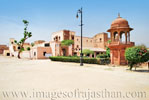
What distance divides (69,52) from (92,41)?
21061 millimetres

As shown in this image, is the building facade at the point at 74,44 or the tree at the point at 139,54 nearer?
the tree at the point at 139,54

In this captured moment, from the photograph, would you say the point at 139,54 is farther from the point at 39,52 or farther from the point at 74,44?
the point at 74,44

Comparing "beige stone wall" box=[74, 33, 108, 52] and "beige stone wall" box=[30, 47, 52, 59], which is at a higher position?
"beige stone wall" box=[74, 33, 108, 52]

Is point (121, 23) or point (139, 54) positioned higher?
point (121, 23)

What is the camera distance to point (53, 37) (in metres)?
48.4

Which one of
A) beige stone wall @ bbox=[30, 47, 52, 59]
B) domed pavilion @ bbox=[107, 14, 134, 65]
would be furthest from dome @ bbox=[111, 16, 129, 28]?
beige stone wall @ bbox=[30, 47, 52, 59]

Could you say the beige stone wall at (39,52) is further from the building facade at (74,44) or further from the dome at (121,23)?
the dome at (121,23)

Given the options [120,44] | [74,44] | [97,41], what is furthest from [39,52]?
[97,41]

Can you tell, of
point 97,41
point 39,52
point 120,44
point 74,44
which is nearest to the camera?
point 120,44

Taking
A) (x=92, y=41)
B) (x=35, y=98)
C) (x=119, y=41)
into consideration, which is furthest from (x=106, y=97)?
(x=92, y=41)

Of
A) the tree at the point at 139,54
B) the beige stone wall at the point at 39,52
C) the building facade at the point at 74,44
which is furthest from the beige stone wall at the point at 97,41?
the tree at the point at 139,54

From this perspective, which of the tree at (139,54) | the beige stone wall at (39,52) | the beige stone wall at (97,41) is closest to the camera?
the tree at (139,54)

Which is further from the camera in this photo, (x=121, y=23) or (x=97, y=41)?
(x=97, y=41)

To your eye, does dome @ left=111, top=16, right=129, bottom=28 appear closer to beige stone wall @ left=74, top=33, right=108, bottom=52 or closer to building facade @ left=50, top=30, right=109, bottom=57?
building facade @ left=50, top=30, right=109, bottom=57
